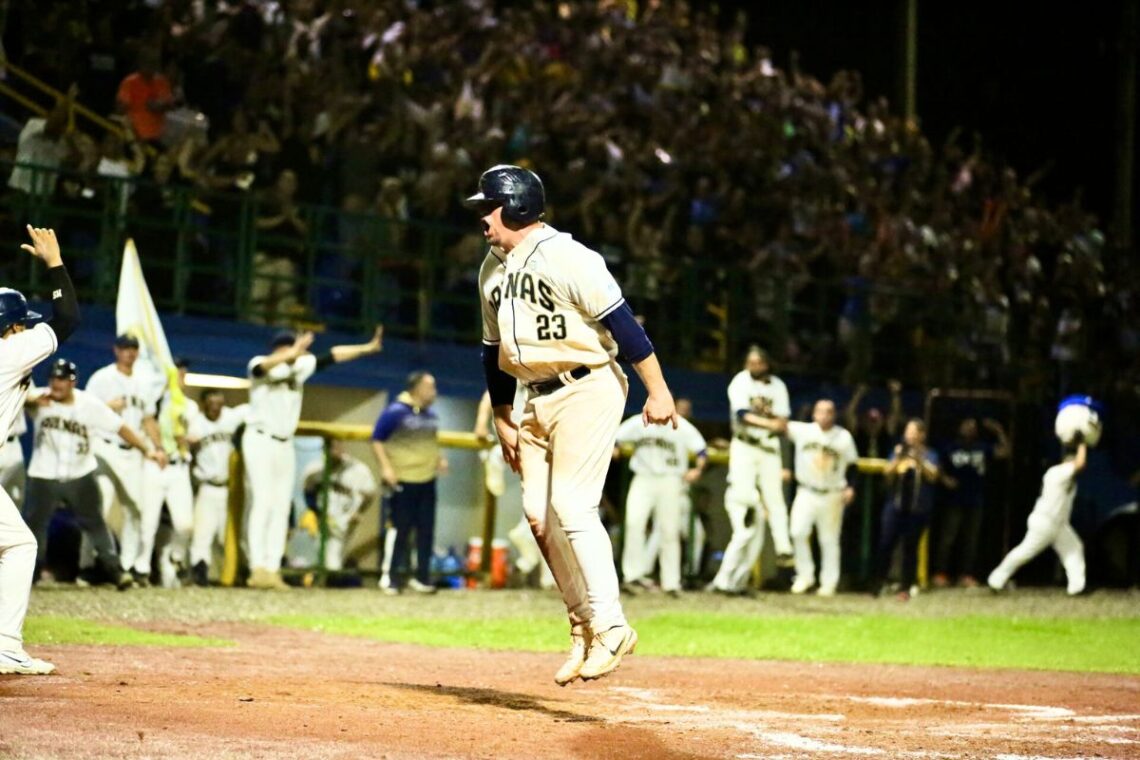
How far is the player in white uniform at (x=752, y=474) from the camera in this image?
16562 mm

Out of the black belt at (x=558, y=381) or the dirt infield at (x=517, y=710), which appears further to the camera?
the black belt at (x=558, y=381)

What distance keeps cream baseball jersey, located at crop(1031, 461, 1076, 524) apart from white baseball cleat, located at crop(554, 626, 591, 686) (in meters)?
11.9

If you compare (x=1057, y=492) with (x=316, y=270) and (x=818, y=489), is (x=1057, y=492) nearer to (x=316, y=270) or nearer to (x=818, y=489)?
(x=818, y=489)

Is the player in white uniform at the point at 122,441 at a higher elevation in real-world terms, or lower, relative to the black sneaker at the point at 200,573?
higher

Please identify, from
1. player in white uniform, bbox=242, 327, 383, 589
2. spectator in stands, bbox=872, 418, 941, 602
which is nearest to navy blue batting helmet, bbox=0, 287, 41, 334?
player in white uniform, bbox=242, 327, 383, 589

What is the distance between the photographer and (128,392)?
1463cm

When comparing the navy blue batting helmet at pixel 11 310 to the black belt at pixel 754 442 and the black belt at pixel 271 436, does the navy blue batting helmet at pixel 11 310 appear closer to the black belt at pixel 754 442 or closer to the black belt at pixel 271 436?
the black belt at pixel 271 436

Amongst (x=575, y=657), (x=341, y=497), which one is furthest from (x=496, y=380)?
(x=341, y=497)

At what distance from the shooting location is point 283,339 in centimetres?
1533

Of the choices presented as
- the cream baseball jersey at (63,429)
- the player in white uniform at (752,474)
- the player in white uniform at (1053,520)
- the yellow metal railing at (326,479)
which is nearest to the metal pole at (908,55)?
the player in white uniform at (1053,520)

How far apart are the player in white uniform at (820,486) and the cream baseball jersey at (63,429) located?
7.30m

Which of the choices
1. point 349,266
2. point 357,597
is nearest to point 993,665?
point 357,597

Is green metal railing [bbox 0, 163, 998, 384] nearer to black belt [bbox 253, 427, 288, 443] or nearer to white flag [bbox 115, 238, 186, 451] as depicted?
white flag [bbox 115, 238, 186, 451]

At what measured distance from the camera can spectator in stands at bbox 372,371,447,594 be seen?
1573 centimetres
